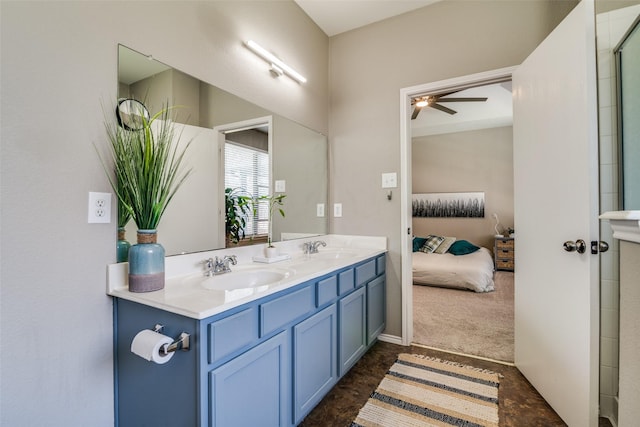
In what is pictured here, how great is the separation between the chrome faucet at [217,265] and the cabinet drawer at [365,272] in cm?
85

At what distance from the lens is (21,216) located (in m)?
0.97

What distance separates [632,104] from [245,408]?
228 centimetres

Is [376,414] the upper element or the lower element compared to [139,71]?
lower

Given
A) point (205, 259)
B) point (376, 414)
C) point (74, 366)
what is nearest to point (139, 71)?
point (205, 259)

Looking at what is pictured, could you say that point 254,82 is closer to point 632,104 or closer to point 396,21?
point 396,21

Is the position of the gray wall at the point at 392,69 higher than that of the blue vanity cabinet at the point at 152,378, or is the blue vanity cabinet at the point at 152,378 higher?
the gray wall at the point at 392,69

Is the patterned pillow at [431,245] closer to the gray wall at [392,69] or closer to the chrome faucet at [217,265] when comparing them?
the gray wall at [392,69]

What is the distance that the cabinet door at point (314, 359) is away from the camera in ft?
4.62

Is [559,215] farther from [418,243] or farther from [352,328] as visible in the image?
[418,243]

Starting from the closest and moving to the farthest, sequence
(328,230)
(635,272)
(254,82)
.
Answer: (635,272) < (254,82) < (328,230)

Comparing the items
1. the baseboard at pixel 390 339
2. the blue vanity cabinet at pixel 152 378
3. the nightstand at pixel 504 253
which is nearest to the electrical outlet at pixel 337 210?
the baseboard at pixel 390 339

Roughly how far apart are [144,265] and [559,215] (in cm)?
198

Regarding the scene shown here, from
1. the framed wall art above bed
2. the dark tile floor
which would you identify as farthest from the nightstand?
the dark tile floor

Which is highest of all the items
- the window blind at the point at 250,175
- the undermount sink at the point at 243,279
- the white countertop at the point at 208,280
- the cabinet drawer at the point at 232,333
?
the window blind at the point at 250,175
